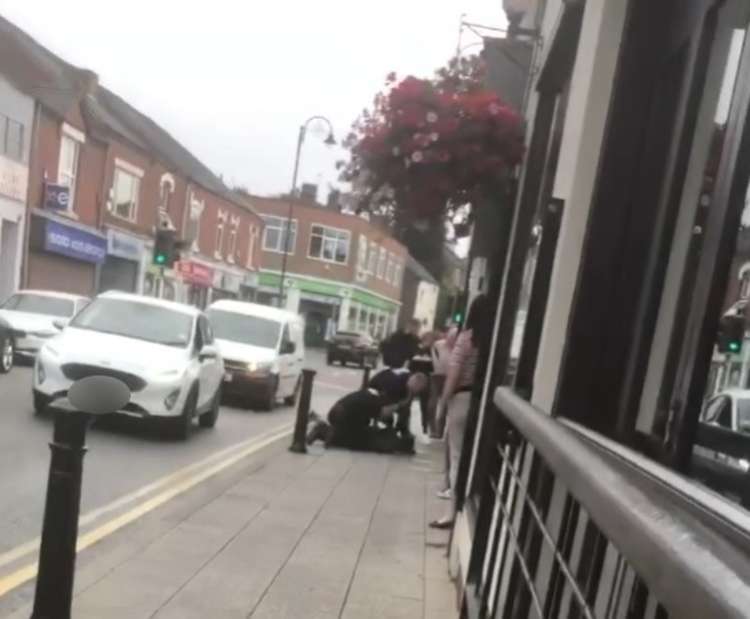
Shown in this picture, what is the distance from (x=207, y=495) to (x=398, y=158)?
3492mm

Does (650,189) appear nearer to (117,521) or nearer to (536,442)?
(536,442)

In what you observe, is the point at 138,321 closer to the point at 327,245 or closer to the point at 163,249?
the point at 163,249

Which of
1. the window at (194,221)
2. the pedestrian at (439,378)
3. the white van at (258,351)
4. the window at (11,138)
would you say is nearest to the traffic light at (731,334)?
the pedestrian at (439,378)

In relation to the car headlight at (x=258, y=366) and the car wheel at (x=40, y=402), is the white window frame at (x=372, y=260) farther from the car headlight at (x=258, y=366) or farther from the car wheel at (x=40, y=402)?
the car wheel at (x=40, y=402)

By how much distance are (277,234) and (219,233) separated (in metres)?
13.7

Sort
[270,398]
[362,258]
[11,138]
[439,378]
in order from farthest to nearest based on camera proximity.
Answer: [362,258] < [11,138] < [270,398] < [439,378]

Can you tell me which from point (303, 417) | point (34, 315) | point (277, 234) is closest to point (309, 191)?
point (277, 234)

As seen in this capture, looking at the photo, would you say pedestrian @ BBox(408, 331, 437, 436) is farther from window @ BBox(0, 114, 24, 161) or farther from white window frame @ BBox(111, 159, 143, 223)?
white window frame @ BBox(111, 159, 143, 223)

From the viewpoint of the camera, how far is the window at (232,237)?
4921 centimetres

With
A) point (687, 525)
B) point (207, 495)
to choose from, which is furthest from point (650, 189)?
point (207, 495)

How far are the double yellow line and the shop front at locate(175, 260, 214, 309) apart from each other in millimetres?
29852

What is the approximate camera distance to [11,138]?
2777cm

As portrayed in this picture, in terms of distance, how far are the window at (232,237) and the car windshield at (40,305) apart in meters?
30.0

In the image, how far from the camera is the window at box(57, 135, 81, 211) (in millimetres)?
31172
